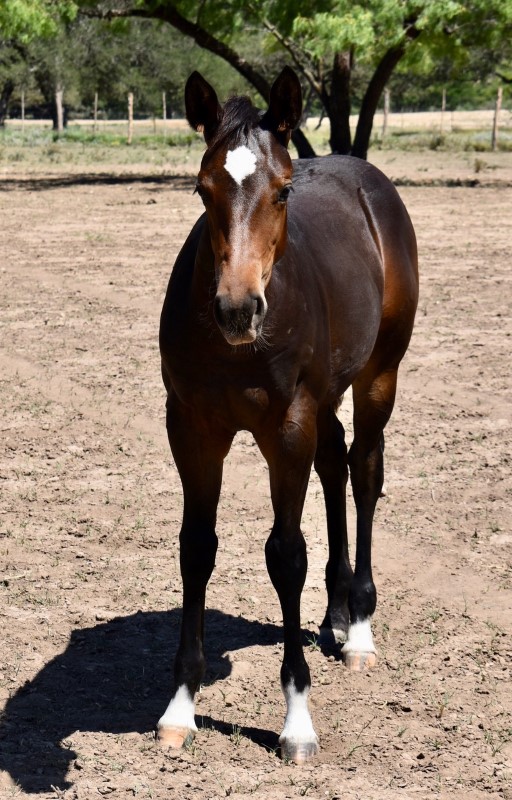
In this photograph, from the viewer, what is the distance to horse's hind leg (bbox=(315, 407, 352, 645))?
4.48 m

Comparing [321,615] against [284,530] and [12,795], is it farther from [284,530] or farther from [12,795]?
[12,795]

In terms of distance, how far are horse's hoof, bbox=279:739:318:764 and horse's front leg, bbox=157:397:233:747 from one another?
1.10 ft

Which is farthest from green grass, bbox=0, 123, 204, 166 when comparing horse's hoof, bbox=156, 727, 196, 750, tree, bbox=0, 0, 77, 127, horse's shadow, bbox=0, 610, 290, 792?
horse's hoof, bbox=156, 727, 196, 750

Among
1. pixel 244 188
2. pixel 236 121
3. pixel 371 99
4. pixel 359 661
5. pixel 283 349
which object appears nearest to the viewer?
pixel 244 188

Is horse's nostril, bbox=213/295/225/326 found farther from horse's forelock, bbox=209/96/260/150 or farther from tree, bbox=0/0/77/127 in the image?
tree, bbox=0/0/77/127

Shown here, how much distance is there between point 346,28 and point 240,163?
17655mm

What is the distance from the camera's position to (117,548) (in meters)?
5.14

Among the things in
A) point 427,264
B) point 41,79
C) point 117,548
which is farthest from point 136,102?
point 117,548

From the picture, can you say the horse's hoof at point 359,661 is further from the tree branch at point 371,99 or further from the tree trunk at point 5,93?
the tree trunk at point 5,93

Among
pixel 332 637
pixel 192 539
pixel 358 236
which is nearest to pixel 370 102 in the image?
pixel 358 236

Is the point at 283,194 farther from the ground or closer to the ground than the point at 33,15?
closer to the ground

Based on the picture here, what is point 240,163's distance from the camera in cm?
300

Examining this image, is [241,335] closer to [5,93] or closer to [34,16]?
[34,16]

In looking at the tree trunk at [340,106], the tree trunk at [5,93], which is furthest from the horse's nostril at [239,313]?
the tree trunk at [5,93]
